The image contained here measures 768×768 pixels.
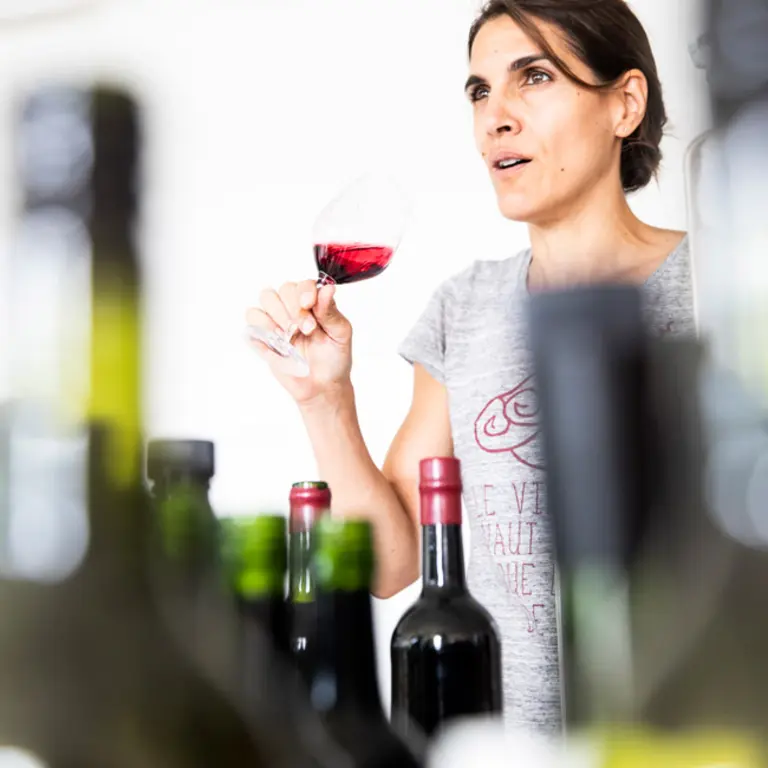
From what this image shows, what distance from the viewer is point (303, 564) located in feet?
1.60

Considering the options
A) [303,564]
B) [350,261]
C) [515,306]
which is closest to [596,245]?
[515,306]

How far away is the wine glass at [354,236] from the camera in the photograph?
25.6 inches

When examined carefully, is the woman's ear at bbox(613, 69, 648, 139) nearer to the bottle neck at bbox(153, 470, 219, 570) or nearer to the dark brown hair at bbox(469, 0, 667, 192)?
the dark brown hair at bbox(469, 0, 667, 192)

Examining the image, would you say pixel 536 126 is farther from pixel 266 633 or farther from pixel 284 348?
pixel 266 633

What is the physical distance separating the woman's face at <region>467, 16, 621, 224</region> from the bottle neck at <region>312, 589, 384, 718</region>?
0.30 metres

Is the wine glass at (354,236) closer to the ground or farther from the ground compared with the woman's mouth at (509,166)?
closer to the ground

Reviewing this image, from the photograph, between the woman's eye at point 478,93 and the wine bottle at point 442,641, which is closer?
the wine bottle at point 442,641

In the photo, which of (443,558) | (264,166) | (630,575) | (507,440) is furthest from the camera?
(264,166)

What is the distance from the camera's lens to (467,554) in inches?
23.0

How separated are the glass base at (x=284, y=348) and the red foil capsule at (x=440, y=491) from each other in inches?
9.4

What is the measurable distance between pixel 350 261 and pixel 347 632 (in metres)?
0.31

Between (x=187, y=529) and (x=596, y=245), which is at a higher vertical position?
(x=596, y=245)

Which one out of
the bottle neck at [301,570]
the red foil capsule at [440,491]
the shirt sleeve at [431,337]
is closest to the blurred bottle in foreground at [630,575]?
the red foil capsule at [440,491]

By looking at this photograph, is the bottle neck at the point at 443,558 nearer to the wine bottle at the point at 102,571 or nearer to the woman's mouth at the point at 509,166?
the wine bottle at the point at 102,571
